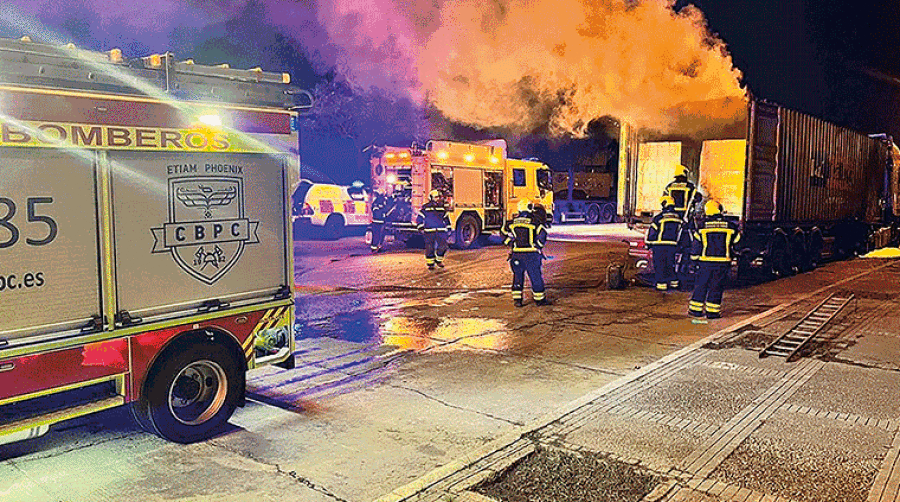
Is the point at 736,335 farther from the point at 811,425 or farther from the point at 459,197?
the point at 459,197

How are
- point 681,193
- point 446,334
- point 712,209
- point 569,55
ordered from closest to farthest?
point 446,334
point 712,209
point 681,193
point 569,55

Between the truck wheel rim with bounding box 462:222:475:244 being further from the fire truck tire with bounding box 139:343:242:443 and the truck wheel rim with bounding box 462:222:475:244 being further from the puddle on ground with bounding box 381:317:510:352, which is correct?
the fire truck tire with bounding box 139:343:242:443

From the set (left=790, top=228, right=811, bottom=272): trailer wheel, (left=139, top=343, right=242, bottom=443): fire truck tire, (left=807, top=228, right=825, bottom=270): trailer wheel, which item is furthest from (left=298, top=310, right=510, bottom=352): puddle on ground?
(left=807, top=228, right=825, bottom=270): trailer wheel

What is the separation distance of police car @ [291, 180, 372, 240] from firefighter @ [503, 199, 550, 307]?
11.1m

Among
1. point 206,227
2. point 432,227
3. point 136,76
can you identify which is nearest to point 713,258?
point 432,227

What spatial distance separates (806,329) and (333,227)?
15334mm

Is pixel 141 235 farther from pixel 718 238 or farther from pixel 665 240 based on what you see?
pixel 665 240

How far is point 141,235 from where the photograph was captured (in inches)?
176

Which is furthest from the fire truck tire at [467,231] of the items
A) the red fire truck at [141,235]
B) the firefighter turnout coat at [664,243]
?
the red fire truck at [141,235]

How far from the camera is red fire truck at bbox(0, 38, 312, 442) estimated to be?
3.92 meters

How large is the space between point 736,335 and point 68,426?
274 inches

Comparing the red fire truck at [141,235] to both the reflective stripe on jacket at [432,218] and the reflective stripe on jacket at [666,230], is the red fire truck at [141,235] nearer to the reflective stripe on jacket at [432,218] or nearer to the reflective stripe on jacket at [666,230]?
the reflective stripe on jacket at [666,230]

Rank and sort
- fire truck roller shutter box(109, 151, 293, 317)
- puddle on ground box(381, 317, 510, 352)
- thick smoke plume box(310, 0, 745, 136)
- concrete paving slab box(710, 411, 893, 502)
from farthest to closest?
thick smoke plume box(310, 0, 745, 136) < puddle on ground box(381, 317, 510, 352) < fire truck roller shutter box(109, 151, 293, 317) < concrete paving slab box(710, 411, 893, 502)

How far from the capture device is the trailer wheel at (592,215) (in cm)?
3262
